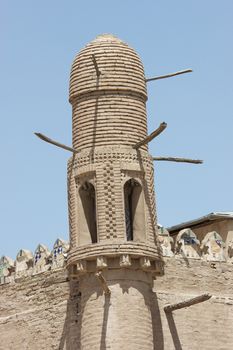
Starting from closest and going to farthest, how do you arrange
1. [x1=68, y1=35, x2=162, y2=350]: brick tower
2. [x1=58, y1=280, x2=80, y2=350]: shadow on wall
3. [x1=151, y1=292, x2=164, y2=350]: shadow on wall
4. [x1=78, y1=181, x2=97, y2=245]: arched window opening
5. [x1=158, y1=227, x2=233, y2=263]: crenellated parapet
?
[x1=68, y1=35, x2=162, y2=350]: brick tower < [x1=78, y1=181, x2=97, y2=245]: arched window opening < [x1=58, y1=280, x2=80, y2=350]: shadow on wall < [x1=151, y1=292, x2=164, y2=350]: shadow on wall < [x1=158, y1=227, x2=233, y2=263]: crenellated parapet

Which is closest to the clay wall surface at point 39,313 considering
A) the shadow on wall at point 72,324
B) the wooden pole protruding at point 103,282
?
the shadow on wall at point 72,324

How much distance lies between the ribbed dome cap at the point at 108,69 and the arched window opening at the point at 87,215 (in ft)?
7.12

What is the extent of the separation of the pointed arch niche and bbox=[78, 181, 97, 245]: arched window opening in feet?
2.39

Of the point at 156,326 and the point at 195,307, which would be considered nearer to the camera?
the point at 156,326

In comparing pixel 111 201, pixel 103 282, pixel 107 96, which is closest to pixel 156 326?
pixel 103 282

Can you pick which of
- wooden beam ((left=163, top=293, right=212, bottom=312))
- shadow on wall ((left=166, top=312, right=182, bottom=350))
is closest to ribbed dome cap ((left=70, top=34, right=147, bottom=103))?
wooden beam ((left=163, top=293, right=212, bottom=312))

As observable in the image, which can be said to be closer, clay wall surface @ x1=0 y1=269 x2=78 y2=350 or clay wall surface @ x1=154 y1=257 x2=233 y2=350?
clay wall surface @ x1=0 y1=269 x2=78 y2=350

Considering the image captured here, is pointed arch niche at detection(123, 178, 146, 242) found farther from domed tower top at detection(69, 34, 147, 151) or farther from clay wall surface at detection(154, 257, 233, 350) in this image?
clay wall surface at detection(154, 257, 233, 350)

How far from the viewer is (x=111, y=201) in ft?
81.5

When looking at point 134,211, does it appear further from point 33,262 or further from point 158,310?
point 33,262

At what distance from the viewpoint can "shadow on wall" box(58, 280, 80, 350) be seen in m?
25.8

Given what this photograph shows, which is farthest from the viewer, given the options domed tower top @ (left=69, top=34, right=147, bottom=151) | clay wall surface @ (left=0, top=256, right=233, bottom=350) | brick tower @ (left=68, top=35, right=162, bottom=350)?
clay wall surface @ (left=0, top=256, right=233, bottom=350)

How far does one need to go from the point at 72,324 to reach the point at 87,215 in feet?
8.28

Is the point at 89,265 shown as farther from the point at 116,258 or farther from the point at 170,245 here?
the point at 170,245
